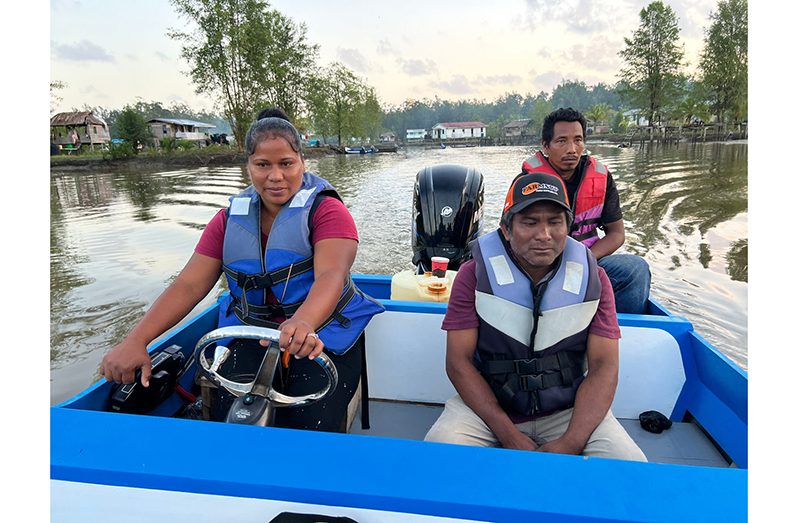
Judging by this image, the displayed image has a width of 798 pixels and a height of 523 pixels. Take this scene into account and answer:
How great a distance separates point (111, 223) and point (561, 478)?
9331mm

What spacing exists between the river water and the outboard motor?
217 cm

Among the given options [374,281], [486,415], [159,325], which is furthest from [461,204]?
[159,325]

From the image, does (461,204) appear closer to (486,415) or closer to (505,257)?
(505,257)

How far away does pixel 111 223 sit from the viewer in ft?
27.6

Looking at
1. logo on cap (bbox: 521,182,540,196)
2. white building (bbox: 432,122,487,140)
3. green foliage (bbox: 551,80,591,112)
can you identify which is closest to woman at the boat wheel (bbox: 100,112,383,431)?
logo on cap (bbox: 521,182,540,196)

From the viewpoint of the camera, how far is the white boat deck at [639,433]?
1.71 metres

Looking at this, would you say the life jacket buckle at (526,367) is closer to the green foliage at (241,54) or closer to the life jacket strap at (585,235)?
the life jacket strap at (585,235)

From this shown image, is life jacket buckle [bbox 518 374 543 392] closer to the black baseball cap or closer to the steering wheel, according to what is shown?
the black baseball cap

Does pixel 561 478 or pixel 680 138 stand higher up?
pixel 680 138

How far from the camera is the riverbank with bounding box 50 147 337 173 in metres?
23.6

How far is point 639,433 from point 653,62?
4172 centimetres

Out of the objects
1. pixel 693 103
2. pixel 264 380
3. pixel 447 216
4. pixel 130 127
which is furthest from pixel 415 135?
pixel 264 380

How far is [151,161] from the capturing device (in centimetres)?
2559

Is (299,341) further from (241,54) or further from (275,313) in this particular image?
(241,54)
